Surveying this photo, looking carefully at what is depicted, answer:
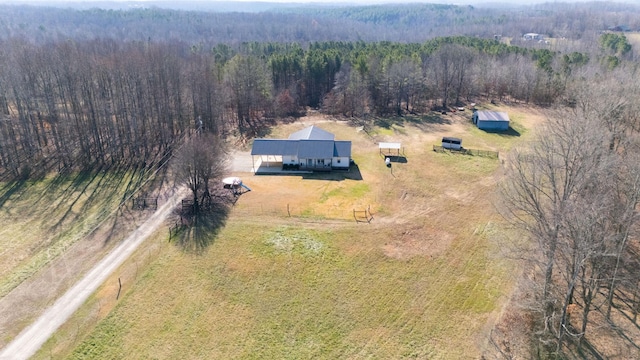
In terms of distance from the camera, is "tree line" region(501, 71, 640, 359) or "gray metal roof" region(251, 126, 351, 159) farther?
"gray metal roof" region(251, 126, 351, 159)

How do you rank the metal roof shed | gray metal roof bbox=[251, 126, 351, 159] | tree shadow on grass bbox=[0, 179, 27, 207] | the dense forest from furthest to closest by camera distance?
the metal roof shed → gray metal roof bbox=[251, 126, 351, 159] → tree shadow on grass bbox=[0, 179, 27, 207] → the dense forest

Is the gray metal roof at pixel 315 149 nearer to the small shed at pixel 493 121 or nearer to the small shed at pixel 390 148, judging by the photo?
the small shed at pixel 390 148

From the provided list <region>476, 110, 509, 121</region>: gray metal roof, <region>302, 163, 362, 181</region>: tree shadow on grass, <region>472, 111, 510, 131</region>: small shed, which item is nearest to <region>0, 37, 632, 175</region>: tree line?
<region>476, 110, 509, 121</region>: gray metal roof

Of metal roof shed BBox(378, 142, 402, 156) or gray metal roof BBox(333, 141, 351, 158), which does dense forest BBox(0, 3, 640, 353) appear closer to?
metal roof shed BBox(378, 142, 402, 156)

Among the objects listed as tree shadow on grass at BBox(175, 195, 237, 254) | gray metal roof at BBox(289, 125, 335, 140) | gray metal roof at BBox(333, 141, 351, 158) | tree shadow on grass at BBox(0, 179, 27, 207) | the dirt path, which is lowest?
the dirt path

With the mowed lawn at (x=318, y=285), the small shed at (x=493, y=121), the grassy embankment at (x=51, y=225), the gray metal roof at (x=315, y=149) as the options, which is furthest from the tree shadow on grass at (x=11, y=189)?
the small shed at (x=493, y=121)
